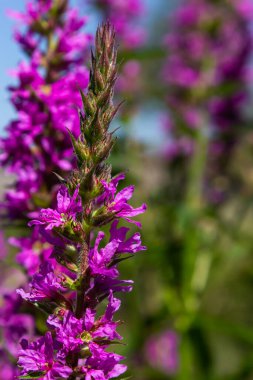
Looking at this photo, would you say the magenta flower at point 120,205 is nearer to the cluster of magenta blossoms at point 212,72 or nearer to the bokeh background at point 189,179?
the bokeh background at point 189,179

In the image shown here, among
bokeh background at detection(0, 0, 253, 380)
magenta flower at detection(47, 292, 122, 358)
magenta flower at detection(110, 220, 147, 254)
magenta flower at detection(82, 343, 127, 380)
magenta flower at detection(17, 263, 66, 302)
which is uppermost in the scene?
bokeh background at detection(0, 0, 253, 380)

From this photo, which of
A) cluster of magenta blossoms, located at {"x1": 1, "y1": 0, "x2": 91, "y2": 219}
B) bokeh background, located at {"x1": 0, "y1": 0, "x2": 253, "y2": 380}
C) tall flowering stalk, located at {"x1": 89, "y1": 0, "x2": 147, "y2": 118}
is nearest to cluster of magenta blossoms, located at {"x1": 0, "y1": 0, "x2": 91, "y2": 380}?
cluster of magenta blossoms, located at {"x1": 1, "y1": 0, "x2": 91, "y2": 219}

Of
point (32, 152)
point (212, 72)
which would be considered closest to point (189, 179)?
point (212, 72)

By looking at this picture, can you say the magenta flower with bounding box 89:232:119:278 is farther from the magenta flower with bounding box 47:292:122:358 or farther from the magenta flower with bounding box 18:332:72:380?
the magenta flower with bounding box 18:332:72:380

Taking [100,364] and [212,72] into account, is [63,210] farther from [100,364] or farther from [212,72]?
[212,72]

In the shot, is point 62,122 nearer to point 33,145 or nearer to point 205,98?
point 33,145

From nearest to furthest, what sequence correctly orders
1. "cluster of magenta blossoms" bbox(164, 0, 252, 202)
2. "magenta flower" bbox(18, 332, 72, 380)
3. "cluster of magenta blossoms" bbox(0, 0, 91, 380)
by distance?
"magenta flower" bbox(18, 332, 72, 380)
"cluster of magenta blossoms" bbox(0, 0, 91, 380)
"cluster of magenta blossoms" bbox(164, 0, 252, 202)
